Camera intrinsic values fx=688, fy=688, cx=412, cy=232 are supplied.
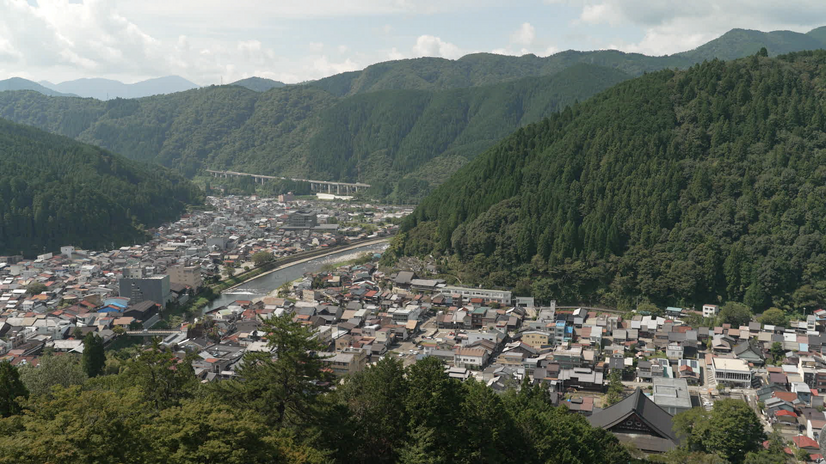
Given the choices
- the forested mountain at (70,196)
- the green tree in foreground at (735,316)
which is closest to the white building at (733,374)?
the green tree in foreground at (735,316)

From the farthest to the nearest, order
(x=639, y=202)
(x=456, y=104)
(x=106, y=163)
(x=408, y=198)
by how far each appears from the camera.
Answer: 1. (x=456, y=104)
2. (x=408, y=198)
3. (x=106, y=163)
4. (x=639, y=202)

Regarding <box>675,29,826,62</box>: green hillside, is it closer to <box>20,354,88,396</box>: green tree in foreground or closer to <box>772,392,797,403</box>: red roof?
<box>772,392,797,403</box>: red roof

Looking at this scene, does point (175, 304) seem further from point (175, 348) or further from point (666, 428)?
point (666, 428)

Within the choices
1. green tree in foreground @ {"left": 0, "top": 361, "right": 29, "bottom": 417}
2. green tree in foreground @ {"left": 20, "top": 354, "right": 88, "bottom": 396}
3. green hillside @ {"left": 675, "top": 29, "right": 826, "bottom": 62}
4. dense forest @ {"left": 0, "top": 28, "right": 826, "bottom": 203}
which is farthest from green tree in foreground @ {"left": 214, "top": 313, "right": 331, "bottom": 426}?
green hillside @ {"left": 675, "top": 29, "right": 826, "bottom": 62}

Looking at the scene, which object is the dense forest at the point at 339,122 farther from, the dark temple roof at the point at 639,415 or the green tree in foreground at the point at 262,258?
the dark temple roof at the point at 639,415

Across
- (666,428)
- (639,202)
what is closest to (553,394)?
(666,428)

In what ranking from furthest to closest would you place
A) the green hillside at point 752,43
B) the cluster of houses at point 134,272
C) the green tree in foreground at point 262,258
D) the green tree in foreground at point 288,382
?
the green hillside at point 752,43 < the green tree in foreground at point 262,258 < the cluster of houses at point 134,272 < the green tree in foreground at point 288,382

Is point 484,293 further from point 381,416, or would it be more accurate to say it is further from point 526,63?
point 526,63
